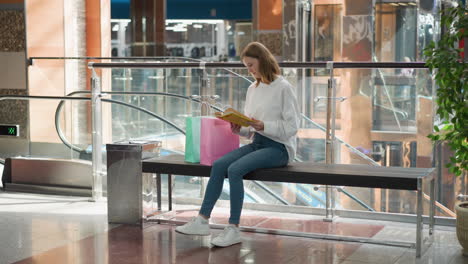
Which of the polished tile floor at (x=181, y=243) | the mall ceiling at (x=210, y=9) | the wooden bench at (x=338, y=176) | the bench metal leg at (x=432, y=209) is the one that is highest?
the mall ceiling at (x=210, y=9)

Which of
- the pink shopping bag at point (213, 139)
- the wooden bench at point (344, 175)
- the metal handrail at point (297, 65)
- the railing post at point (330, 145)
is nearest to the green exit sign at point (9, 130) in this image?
the metal handrail at point (297, 65)

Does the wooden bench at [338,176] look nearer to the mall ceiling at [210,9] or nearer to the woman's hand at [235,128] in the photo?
the woman's hand at [235,128]

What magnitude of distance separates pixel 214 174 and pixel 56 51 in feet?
17.9

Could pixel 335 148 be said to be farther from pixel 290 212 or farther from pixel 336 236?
pixel 336 236

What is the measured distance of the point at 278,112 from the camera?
14.7ft

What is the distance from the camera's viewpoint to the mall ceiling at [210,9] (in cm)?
1462

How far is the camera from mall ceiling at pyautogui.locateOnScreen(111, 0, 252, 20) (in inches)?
575

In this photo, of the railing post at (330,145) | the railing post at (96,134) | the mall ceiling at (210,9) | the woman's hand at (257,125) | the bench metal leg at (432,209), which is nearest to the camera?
the woman's hand at (257,125)

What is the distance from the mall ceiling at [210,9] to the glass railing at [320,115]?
26.2 feet

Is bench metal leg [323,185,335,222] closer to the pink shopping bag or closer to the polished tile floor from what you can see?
the polished tile floor

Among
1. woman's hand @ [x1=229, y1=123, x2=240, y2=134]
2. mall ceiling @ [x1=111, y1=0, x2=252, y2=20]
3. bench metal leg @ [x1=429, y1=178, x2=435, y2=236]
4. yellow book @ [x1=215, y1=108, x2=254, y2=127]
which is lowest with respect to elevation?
bench metal leg @ [x1=429, y1=178, x2=435, y2=236]

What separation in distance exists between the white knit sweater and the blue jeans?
0.07 meters

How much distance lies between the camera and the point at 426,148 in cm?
525

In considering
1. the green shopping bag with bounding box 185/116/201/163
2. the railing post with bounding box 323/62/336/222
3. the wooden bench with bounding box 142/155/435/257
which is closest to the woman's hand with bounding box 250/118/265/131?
the wooden bench with bounding box 142/155/435/257
